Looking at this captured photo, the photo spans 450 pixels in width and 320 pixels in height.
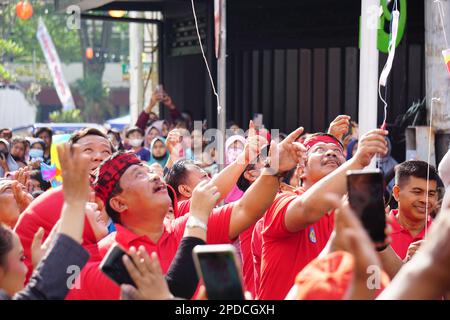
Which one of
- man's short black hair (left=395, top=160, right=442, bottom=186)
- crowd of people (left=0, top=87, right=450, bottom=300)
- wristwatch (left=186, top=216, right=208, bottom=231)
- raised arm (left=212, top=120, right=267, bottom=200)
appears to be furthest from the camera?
man's short black hair (left=395, top=160, right=442, bottom=186)

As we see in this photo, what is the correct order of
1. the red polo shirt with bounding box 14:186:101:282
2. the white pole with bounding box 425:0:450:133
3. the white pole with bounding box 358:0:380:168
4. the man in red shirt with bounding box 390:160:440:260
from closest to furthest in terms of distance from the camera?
1. the red polo shirt with bounding box 14:186:101:282
2. the man in red shirt with bounding box 390:160:440:260
3. the white pole with bounding box 358:0:380:168
4. the white pole with bounding box 425:0:450:133

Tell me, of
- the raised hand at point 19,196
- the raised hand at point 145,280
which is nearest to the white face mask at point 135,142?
the raised hand at point 19,196

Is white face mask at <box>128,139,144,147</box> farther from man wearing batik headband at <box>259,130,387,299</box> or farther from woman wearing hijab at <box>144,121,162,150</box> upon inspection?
man wearing batik headband at <box>259,130,387,299</box>

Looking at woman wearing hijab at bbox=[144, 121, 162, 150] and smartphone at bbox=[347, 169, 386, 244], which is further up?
smartphone at bbox=[347, 169, 386, 244]

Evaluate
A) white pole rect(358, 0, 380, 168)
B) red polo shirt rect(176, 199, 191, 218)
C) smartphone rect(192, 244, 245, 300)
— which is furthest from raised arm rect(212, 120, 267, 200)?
smartphone rect(192, 244, 245, 300)

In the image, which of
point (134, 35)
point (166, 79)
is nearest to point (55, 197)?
point (166, 79)

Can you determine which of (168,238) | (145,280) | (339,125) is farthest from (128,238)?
(339,125)

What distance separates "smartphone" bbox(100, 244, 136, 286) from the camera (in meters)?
3.13

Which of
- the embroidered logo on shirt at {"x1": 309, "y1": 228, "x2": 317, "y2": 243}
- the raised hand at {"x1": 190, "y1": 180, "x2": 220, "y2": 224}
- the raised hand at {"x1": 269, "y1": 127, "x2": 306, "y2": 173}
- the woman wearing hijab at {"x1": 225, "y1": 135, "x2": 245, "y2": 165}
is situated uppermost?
the raised hand at {"x1": 269, "y1": 127, "x2": 306, "y2": 173}

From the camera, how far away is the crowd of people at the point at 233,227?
2740 millimetres

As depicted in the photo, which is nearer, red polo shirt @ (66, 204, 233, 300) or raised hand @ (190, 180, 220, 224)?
raised hand @ (190, 180, 220, 224)
